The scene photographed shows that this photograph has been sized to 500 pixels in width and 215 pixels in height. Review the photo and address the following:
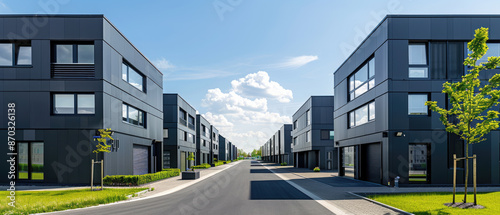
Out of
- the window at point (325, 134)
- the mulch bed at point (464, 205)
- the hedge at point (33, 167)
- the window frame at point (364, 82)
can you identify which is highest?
the window frame at point (364, 82)

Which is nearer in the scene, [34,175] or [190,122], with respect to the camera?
[34,175]

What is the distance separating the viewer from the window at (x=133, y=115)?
23.8m

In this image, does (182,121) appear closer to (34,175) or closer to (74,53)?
(74,53)

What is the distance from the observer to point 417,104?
1983 cm

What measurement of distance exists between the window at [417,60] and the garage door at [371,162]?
5073 mm

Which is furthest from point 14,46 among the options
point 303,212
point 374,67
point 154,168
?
point 374,67

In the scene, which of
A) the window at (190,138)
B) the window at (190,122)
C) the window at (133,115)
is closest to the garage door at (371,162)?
the window at (133,115)

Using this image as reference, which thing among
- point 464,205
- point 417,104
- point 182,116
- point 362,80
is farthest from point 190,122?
point 464,205

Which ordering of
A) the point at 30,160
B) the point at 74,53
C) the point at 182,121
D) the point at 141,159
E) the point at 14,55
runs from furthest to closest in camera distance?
the point at 182,121 → the point at 141,159 → the point at 74,53 → the point at 14,55 → the point at 30,160

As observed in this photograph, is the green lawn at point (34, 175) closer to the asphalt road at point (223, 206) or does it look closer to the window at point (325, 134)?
the asphalt road at point (223, 206)

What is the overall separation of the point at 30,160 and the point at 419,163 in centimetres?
2276

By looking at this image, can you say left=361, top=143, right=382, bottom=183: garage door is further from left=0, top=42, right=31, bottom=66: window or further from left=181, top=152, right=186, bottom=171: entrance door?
left=181, top=152, right=186, bottom=171: entrance door

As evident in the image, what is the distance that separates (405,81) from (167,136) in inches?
1123

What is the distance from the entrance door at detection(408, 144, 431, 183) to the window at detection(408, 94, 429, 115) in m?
1.95
